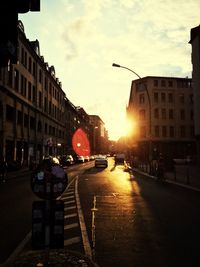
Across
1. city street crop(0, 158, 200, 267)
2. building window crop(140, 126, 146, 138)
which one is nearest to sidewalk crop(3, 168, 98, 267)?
city street crop(0, 158, 200, 267)

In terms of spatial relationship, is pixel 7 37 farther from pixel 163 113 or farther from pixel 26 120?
pixel 163 113

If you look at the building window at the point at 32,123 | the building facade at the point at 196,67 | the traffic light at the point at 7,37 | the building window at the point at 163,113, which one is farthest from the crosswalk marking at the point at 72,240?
the building window at the point at 163,113

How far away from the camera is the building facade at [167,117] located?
7575 cm

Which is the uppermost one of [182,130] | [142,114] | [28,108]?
[142,114]

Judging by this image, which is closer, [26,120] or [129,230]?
[129,230]

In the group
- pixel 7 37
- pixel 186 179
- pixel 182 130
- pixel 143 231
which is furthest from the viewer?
pixel 182 130

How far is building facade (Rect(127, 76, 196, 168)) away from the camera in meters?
75.8

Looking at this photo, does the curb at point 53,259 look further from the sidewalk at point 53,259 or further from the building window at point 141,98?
the building window at point 141,98

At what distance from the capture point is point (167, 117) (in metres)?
77.1

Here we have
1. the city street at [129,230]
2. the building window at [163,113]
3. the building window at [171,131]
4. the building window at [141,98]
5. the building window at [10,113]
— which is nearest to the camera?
the city street at [129,230]

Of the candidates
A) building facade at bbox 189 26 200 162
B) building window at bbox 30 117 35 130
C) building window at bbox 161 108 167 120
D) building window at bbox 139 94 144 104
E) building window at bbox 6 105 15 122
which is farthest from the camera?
building window at bbox 139 94 144 104

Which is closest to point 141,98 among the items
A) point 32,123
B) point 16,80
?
point 32,123

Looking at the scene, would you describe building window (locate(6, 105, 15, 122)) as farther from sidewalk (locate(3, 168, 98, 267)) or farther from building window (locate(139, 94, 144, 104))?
building window (locate(139, 94, 144, 104))

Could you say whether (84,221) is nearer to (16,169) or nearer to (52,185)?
(52,185)
